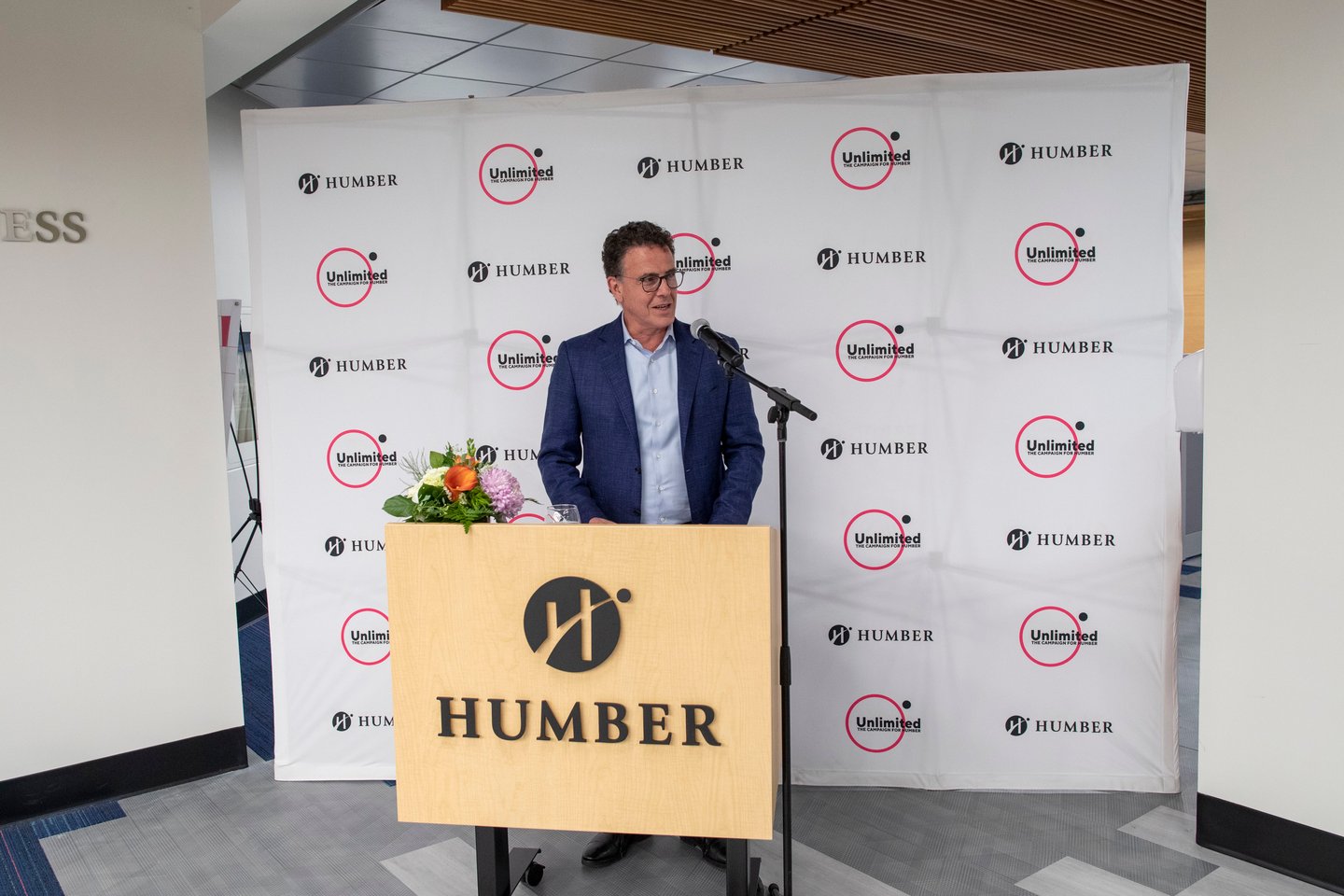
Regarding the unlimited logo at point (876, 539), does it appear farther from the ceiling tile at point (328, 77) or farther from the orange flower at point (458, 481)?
the ceiling tile at point (328, 77)

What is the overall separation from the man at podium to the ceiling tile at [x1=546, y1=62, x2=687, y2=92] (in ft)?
13.8

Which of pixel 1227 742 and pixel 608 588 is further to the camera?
pixel 1227 742

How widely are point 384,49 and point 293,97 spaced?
4.53ft

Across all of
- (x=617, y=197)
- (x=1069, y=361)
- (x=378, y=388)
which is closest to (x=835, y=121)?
(x=617, y=197)

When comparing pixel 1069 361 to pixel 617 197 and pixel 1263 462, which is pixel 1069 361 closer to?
pixel 1263 462

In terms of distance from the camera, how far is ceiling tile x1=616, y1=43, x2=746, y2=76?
638 cm

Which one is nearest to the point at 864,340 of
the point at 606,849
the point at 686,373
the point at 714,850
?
the point at 686,373

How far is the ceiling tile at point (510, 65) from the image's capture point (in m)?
6.47

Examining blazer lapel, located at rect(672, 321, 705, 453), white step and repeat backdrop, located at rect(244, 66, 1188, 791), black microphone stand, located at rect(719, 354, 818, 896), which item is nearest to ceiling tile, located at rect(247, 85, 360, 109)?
white step and repeat backdrop, located at rect(244, 66, 1188, 791)

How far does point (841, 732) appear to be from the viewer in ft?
12.2

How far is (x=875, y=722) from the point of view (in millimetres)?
3689

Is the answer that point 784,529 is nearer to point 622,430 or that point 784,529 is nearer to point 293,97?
point 622,430

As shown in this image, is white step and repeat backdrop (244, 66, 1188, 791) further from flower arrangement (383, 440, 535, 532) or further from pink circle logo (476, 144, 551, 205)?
flower arrangement (383, 440, 535, 532)

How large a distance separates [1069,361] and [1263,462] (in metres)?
0.75
